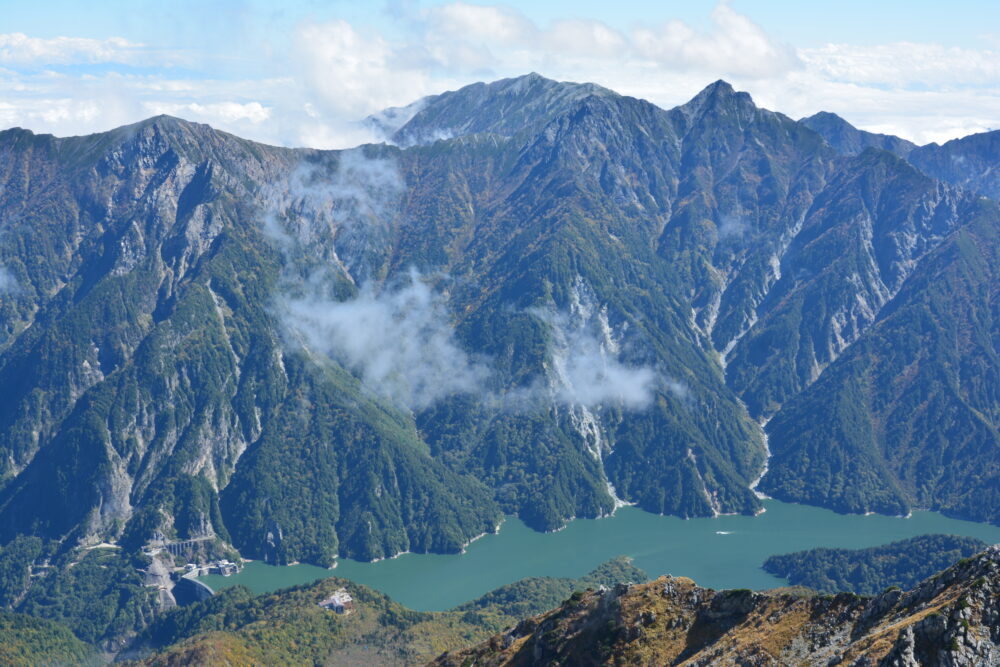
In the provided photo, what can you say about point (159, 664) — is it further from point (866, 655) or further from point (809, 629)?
point (866, 655)

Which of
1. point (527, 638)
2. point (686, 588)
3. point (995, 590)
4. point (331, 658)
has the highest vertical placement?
point (995, 590)

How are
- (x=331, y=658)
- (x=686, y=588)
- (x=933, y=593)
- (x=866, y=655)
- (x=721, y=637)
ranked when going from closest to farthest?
(x=866, y=655) < (x=933, y=593) < (x=721, y=637) < (x=686, y=588) < (x=331, y=658)

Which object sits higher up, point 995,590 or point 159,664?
point 995,590

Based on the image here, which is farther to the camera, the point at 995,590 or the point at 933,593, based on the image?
the point at 933,593

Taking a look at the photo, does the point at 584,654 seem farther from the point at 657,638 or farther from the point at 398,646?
the point at 398,646

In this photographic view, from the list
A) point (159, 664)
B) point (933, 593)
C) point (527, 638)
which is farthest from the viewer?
point (159, 664)

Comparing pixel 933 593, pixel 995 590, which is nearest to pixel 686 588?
pixel 933 593
